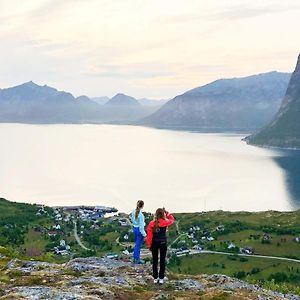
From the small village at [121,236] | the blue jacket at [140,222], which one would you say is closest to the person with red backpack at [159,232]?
the blue jacket at [140,222]

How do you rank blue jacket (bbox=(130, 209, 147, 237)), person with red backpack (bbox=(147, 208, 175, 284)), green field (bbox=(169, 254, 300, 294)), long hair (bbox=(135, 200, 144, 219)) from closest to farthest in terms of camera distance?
person with red backpack (bbox=(147, 208, 175, 284)) < long hair (bbox=(135, 200, 144, 219)) < blue jacket (bbox=(130, 209, 147, 237)) < green field (bbox=(169, 254, 300, 294))

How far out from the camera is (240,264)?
10881 cm

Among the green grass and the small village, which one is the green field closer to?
the green grass

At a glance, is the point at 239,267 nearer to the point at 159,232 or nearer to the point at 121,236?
the point at 121,236

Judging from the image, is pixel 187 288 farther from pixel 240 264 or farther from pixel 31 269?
pixel 240 264

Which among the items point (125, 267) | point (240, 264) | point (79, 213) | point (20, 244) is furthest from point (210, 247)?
point (125, 267)

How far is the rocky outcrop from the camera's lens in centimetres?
1992

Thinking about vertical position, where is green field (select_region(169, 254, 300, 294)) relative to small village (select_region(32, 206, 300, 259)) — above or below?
above

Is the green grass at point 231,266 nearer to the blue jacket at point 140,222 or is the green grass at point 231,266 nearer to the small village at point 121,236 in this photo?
the small village at point 121,236

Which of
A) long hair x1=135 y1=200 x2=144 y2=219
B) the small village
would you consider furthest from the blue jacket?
the small village

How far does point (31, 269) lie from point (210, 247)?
4167 inches

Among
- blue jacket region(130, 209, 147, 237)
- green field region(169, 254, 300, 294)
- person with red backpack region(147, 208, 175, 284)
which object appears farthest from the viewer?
green field region(169, 254, 300, 294)

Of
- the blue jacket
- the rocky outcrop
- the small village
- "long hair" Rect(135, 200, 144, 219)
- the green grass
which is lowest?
the small village

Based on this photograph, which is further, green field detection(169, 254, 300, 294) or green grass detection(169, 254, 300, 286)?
green grass detection(169, 254, 300, 286)
